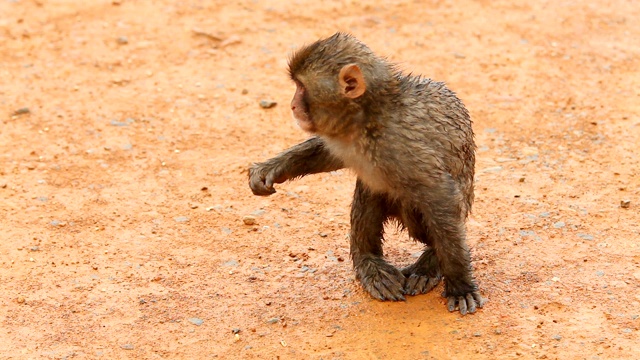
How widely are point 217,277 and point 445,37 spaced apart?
4802mm

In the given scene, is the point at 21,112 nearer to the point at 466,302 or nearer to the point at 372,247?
the point at 372,247

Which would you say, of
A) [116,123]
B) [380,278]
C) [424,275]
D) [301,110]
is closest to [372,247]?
[380,278]

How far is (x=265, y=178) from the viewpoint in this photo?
255 inches

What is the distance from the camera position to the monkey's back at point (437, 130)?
5961 mm

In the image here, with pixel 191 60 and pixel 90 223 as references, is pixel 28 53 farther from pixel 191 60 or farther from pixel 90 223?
pixel 90 223

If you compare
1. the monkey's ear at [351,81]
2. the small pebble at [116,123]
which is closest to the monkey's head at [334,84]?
the monkey's ear at [351,81]

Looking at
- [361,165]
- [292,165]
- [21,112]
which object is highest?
[361,165]

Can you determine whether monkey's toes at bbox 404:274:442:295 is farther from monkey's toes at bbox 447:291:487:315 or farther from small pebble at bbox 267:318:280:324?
small pebble at bbox 267:318:280:324

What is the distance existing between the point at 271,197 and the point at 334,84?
2.27 m

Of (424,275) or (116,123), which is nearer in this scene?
(424,275)

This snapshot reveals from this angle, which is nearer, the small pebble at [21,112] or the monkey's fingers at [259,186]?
the monkey's fingers at [259,186]

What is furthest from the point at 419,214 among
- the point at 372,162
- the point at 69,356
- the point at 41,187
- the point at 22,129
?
the point at 22,129

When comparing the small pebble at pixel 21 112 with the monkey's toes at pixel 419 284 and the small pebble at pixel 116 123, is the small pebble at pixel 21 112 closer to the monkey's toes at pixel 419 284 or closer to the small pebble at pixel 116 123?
the small pebble at pixel 116 123

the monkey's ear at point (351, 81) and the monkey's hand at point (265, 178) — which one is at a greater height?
the monkey's ear at point (351, 81)
